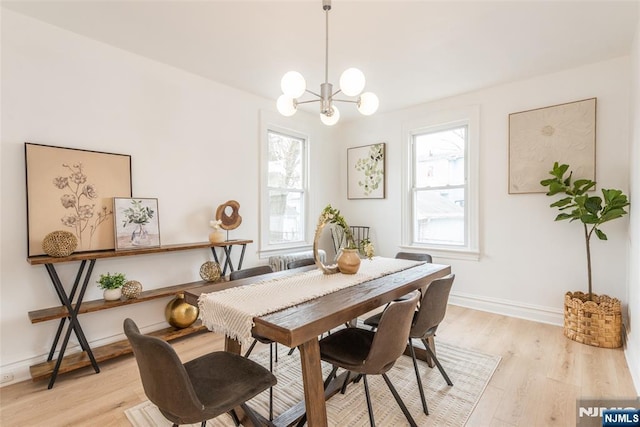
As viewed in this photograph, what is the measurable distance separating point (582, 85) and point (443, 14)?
199 cm

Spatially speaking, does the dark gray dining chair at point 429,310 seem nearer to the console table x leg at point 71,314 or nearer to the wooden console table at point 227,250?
the wooden console table at point 227,250

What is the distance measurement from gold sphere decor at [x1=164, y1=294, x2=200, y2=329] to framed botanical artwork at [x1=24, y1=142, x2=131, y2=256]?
0.77m

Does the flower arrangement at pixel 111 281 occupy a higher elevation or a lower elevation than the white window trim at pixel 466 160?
lower

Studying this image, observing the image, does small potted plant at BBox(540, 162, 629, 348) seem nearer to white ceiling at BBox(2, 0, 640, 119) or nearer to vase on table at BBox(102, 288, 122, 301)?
white ceiling at BBox(2, 0, 640, 119)

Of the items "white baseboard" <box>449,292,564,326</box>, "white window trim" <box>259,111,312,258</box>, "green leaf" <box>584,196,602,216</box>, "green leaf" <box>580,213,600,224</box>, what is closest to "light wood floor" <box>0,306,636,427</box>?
"white baseboard" <box>449,292,564,326</box>

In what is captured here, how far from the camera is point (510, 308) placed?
3.59m

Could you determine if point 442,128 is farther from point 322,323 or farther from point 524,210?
point 322,323

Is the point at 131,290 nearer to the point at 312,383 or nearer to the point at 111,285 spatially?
the point at 111,285

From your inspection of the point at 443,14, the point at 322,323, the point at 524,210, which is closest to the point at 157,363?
Answer: the point at 322,323

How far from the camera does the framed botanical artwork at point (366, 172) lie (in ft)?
15.3

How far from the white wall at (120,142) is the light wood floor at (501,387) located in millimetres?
431

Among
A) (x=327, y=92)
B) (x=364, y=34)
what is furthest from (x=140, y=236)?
(x=364, y=34)

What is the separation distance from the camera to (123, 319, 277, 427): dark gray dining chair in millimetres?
1144

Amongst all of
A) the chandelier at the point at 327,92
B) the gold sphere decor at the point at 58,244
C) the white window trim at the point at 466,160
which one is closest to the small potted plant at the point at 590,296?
the white window trim at the point at 466,160
